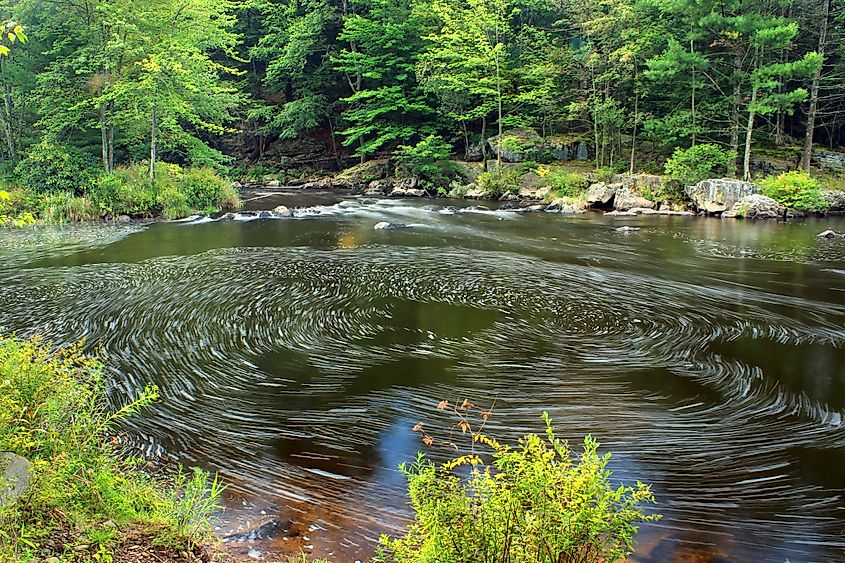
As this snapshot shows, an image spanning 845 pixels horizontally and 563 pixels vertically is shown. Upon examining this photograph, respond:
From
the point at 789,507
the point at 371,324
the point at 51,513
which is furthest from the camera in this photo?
the point at 371,324

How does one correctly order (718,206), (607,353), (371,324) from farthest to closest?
1. (718,206)
2. (371,324)
3. (607,353)

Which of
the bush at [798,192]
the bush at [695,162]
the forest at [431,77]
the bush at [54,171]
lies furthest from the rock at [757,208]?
the bush at [54,171]

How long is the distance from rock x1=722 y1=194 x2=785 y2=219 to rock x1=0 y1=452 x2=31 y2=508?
24297 millimetres

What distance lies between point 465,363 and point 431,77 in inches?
1092

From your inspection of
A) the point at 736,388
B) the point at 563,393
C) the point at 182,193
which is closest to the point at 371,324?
the point at 563,393

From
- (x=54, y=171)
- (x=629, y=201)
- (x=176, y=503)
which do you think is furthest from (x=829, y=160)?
(x=54, y=171)

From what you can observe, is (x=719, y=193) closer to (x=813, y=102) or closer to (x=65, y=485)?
(x=813, y=102)

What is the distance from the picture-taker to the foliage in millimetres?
3010

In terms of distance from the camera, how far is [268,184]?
123 ft

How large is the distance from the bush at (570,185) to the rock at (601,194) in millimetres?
1047

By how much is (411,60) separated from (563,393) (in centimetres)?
3444


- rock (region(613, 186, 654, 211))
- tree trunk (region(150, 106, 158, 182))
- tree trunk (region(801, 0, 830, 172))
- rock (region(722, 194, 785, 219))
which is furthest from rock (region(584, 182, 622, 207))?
tree trunk (region(150, 106, 158, 182))

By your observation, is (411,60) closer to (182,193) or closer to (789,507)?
(182,193)

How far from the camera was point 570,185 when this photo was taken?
27.5 m
